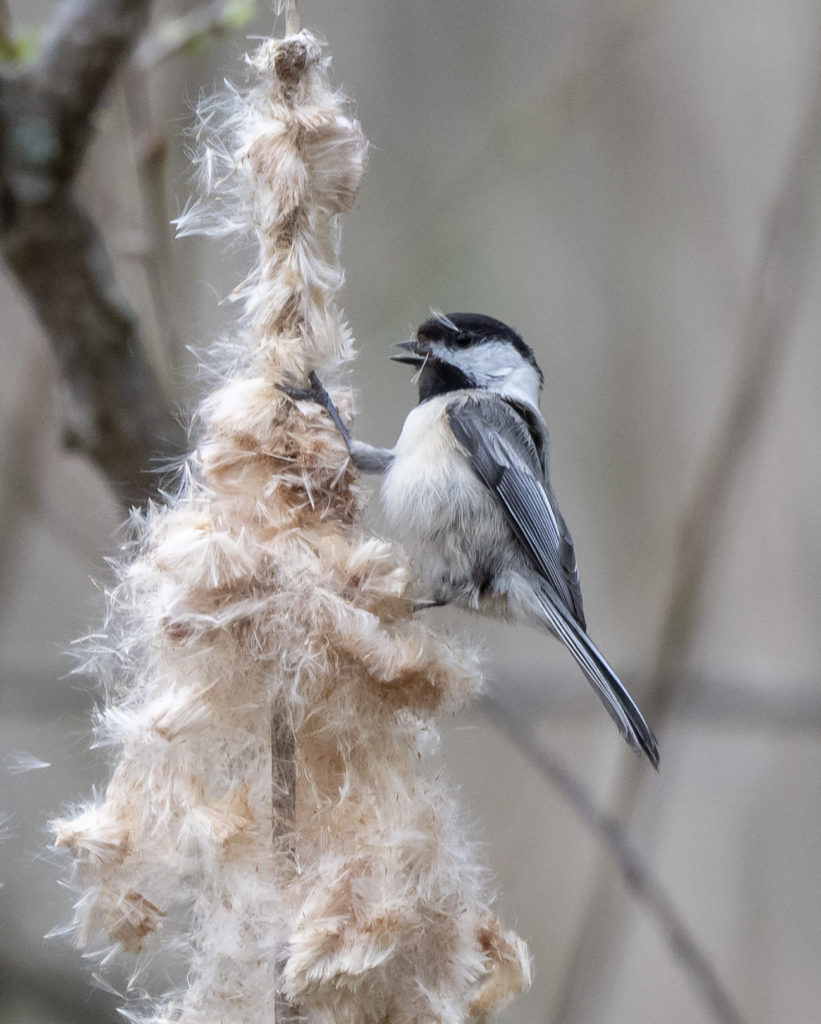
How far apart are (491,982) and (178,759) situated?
344mm

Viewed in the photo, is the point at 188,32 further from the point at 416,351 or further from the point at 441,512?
the point at 441,512

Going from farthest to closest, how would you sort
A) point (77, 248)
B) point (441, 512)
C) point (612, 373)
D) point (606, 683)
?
point (612, 373), point (77, 248), point (441, 512), point (606, 683)

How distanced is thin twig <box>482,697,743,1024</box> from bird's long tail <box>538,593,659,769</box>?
0.70ft

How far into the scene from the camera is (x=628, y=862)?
5.17ft

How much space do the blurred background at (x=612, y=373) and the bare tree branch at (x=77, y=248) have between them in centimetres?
36

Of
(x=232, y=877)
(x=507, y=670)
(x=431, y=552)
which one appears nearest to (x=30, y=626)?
(x=507, y=670)

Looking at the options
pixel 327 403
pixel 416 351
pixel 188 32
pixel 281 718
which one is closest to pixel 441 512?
pixel 416 351

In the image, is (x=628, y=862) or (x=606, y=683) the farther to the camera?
(x=628, y=862)

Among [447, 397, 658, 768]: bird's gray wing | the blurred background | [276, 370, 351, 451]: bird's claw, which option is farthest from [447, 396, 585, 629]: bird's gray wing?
the blurred background

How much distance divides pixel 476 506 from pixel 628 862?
0.63 m

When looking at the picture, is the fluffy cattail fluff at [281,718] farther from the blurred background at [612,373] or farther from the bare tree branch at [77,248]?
the blurred background at [612,373]

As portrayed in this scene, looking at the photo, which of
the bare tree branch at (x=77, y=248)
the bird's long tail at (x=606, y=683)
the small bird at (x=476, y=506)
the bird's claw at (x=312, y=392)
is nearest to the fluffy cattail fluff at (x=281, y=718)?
the bird's claw at (x=312, y=392)

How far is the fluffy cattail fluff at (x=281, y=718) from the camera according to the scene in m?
0.84

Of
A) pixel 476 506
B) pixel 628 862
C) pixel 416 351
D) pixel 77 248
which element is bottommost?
pixel 628 862
